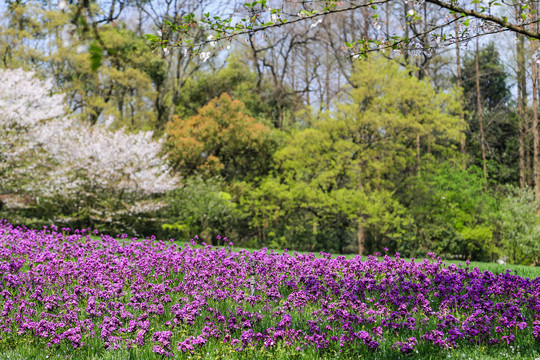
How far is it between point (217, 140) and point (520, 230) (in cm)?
1271

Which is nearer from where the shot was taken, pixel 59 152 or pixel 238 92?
pixel 59 152

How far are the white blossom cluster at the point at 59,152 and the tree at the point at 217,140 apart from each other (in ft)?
7.77

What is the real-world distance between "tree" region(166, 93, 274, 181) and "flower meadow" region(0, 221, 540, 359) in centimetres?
1178

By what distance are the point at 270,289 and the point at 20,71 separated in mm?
14484

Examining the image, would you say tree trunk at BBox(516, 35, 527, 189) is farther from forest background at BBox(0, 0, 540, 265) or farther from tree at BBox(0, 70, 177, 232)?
tree at BBox(0, 70, 177, 232)

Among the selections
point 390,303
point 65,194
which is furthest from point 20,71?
point 390,303

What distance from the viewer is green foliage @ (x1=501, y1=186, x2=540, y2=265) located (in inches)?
645

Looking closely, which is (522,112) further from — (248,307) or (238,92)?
(248,307)

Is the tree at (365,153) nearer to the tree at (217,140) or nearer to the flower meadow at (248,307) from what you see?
the tree at (217,140)

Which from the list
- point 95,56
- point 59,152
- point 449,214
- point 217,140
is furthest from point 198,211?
point 95,56

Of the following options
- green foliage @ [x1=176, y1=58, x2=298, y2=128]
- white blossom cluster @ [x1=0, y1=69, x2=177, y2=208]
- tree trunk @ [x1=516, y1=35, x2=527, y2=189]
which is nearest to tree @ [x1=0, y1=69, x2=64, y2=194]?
white blossom cluster @ [x1=0, y1=69, x2=177, y2=208]

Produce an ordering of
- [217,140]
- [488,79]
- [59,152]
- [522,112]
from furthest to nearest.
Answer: [488,79] < [522,112] < [217,140] < [59,152]

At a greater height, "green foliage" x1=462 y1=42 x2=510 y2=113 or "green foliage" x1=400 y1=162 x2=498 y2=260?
"green foliage" x1=462 y1=42 x2=510 y2=113

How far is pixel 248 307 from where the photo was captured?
571cm
